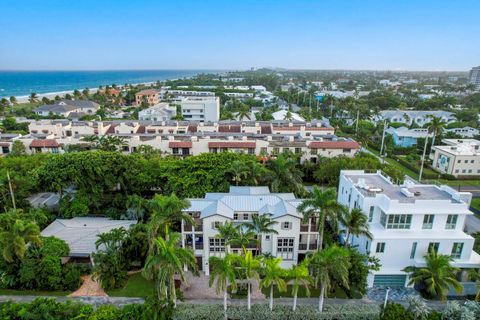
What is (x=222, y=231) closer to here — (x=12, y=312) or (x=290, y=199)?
(x=290, y=199)

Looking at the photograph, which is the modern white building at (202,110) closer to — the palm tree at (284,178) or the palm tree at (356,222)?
the palm tree at (284,178)

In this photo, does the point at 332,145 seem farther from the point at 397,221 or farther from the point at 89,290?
the point at 89,290

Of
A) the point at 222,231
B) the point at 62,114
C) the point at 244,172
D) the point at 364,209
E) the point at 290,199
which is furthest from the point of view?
the point at 62,114

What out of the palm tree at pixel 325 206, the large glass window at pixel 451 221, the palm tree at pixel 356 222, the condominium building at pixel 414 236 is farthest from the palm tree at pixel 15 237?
the large glass window at pixel 451 221

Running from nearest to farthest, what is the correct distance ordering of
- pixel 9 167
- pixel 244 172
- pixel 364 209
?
pixel 364 209, pixel 244 172, pixel 9 167

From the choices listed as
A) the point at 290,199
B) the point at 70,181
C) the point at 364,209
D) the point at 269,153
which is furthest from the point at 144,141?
the point at 364,209

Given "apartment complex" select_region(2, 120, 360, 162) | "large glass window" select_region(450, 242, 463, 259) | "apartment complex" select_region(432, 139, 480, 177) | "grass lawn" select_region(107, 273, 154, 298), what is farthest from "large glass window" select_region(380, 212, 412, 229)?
"apartment complex" select_region(432, 139, 480, 177)

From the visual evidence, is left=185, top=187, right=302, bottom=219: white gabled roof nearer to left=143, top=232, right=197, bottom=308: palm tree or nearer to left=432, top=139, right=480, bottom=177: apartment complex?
left=143, top=232, right=197, bottom=308: palm tree
